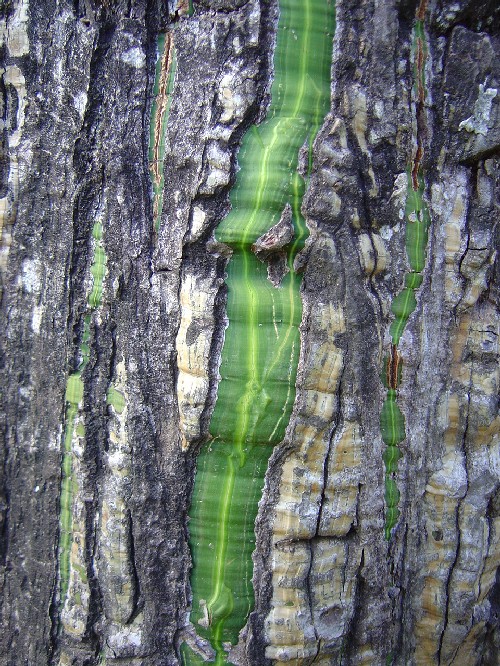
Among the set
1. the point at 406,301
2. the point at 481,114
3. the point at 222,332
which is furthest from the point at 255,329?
the point at 481,114

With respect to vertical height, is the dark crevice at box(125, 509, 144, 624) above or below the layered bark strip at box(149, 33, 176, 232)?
below

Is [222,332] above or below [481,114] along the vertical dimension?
below

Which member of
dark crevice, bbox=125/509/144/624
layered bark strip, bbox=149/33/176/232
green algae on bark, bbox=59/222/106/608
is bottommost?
dark crevice, bbox=125/509/144/624

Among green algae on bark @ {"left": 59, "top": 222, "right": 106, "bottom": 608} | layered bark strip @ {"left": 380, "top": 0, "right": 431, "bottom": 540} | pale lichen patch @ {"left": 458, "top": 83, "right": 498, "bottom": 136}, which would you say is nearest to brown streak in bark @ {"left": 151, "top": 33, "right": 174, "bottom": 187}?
green algae on bark @ {"left": 59, "top": 222, "right": 106, "bottom": 608}

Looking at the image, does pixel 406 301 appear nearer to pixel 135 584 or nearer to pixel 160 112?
pixel 160 112

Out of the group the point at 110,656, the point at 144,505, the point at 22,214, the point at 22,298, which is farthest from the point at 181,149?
the point at 110,656

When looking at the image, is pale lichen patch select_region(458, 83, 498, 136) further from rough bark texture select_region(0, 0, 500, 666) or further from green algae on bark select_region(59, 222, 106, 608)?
green algae on bark select_region(59, 222, 106, 608)
